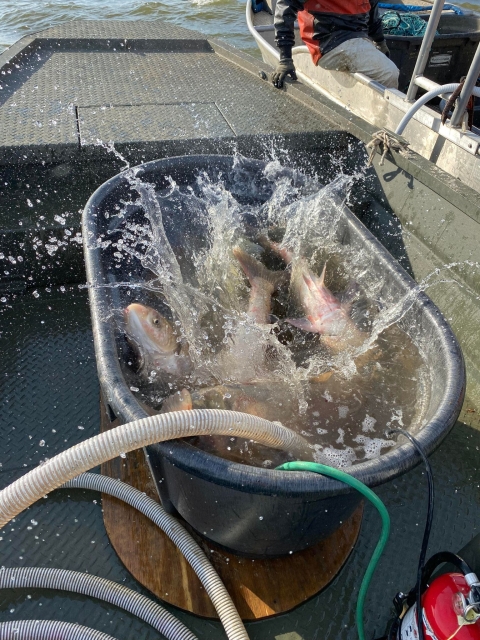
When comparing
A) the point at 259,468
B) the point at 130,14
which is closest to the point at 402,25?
the point at 259,468

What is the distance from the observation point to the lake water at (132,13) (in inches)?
417

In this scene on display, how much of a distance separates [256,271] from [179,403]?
125 cm

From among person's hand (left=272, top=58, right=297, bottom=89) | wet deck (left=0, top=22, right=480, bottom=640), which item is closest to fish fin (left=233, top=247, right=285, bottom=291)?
wet deck (left=0, top=22, right=480, bottom=640)

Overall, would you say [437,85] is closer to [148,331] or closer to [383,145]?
[383,145]

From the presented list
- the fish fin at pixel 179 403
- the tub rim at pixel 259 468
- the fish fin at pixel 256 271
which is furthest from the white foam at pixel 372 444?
the fish fin at pixel 256 271

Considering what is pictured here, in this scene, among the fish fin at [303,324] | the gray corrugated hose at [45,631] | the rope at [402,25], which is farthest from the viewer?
the rope at [402,25]

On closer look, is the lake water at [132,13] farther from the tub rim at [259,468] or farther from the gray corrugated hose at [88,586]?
the gray corrugated hose at [88,586]

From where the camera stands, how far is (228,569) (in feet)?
6.11

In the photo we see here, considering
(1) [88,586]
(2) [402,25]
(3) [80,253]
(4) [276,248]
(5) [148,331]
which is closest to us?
(1) [88,586]

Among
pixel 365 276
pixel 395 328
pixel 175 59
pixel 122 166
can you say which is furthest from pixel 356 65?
pixel 395 328

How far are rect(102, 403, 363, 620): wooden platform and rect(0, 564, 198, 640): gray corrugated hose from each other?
7cm

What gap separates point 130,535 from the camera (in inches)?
77.8

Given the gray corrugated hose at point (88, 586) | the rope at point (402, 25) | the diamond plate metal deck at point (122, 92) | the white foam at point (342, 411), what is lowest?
the gray corrugated hose at point (88, 586)

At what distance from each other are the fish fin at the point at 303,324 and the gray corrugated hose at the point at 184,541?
1136mm
